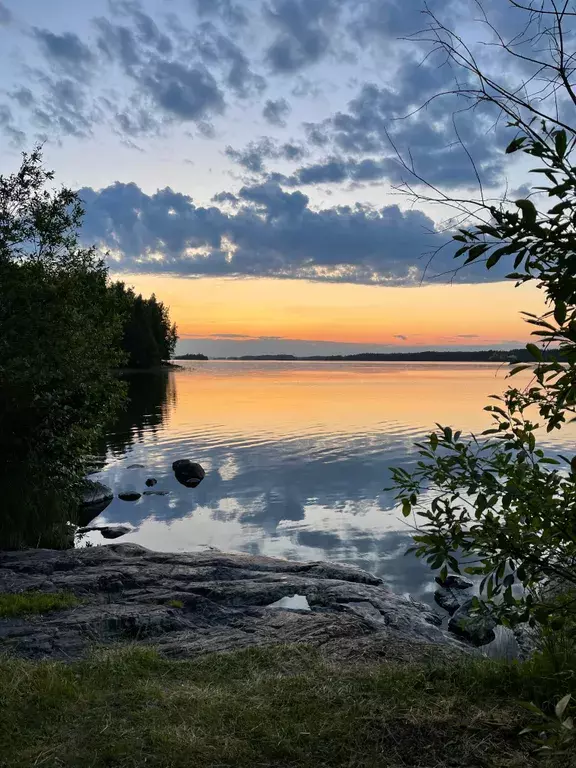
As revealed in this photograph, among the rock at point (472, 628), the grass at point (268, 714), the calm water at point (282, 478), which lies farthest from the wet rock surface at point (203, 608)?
the calm water at point (282, 478)

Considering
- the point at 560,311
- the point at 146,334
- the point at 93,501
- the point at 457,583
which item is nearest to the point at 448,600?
the point at 457,583

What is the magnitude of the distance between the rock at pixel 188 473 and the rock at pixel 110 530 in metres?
6.13

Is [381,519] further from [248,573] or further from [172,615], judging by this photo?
[172,615]

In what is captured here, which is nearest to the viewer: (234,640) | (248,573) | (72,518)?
(234,640)

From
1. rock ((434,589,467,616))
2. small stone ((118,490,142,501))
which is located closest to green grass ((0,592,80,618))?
rock ((434,589,467,616))

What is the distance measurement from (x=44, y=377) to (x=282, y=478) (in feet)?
46.6

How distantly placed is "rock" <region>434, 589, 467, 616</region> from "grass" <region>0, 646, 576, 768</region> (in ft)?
22.3

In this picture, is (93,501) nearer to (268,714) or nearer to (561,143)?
(268,714)

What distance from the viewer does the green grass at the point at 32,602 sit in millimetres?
8344

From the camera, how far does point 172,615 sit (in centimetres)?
867

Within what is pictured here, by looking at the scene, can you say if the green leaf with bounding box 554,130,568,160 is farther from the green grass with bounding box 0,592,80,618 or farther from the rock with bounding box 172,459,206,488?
the rock with bounding box 172,459,206,488

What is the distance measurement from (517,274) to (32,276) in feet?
56.8

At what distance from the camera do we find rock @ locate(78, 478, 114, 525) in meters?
22.2

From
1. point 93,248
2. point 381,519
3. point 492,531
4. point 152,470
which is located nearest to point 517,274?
point 492,531
